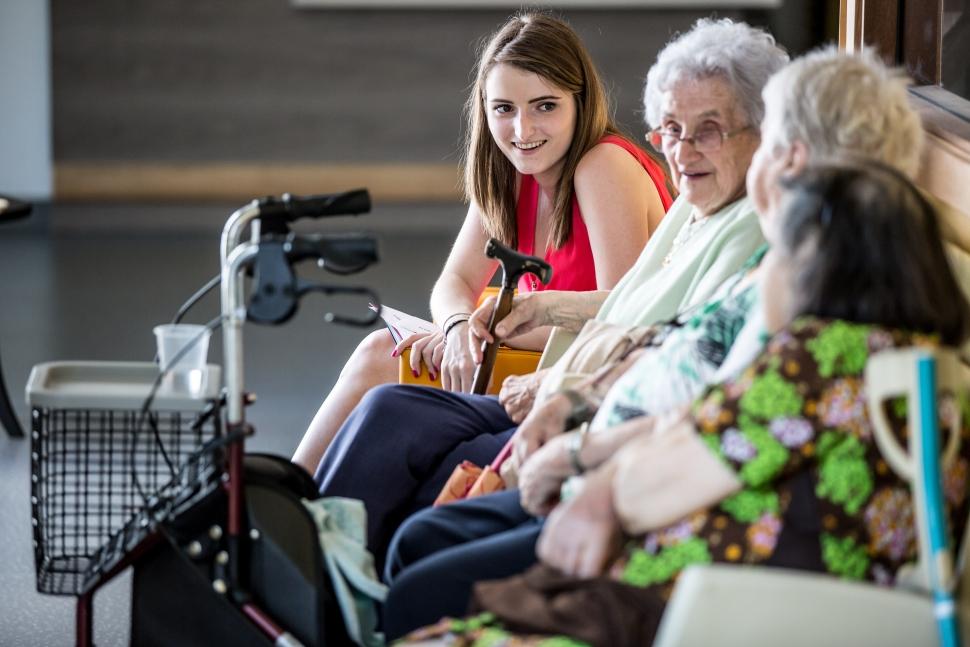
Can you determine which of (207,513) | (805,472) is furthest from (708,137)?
(207,513)

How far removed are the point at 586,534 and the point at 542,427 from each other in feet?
1.54

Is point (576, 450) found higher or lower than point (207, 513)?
higher

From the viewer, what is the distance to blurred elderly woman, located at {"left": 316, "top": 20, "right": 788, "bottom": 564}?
224 cm

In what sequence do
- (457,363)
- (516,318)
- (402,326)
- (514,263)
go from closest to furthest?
(514,263) < (516,318) < (457,363) < (402,326)

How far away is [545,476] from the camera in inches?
71.4

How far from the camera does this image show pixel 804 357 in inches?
57.2

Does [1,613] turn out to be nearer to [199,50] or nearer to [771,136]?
[771,136]

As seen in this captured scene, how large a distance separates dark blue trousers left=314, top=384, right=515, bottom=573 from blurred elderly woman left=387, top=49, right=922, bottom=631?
10.8 inches

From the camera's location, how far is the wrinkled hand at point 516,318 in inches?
104

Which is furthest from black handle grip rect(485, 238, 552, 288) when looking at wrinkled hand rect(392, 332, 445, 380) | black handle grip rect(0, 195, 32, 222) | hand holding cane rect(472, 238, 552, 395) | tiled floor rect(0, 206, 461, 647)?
black handle grip rect(0, 195, 32, 222)

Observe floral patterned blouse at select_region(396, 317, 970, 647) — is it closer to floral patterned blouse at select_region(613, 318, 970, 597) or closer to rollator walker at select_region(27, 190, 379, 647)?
floral patterned blouse at select_region(613, 318, 970, 597)

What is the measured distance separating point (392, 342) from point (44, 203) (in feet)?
22.0

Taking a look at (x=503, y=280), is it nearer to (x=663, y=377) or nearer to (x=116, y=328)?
(x=663, y=377)

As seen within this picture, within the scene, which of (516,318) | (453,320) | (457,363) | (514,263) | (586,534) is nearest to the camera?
(586,534)
